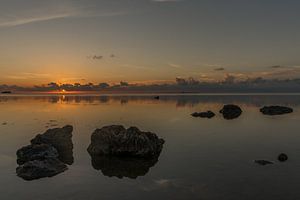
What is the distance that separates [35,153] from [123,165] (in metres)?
8.80

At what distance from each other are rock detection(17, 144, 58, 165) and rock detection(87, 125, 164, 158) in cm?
518

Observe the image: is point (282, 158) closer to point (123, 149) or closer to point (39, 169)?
point (123, 149)

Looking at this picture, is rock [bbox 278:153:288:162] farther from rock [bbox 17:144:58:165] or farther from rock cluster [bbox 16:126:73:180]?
rock [bbox 17:144:58:165]

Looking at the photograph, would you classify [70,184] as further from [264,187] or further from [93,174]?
[264,187]

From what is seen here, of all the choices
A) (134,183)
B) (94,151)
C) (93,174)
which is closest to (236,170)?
(134,183)

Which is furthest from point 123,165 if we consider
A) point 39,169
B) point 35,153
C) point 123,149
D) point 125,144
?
point 35,153

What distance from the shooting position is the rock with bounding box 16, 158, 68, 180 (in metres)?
27.7

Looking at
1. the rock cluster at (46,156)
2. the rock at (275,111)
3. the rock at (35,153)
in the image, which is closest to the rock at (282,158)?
the rock cluster at (46,156)

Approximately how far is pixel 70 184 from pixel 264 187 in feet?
47.6

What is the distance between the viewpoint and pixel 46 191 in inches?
948

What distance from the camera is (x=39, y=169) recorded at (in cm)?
2834

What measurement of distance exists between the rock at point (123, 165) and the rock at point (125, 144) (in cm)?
94

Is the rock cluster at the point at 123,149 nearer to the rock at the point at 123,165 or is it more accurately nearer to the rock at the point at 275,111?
the rock at the point at 123,165

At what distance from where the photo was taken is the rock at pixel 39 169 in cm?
2767
